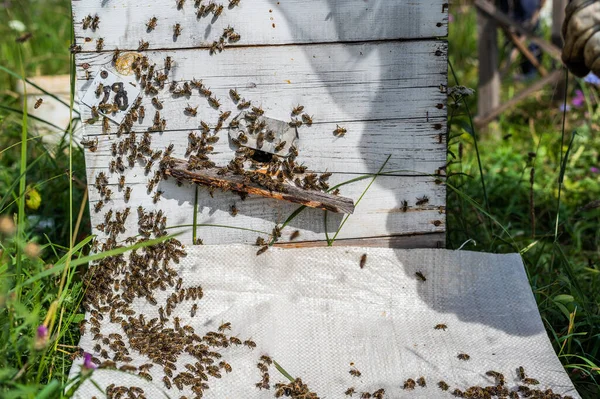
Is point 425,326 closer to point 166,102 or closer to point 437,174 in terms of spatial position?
point 437,174

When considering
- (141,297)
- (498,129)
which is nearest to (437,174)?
(141,297)

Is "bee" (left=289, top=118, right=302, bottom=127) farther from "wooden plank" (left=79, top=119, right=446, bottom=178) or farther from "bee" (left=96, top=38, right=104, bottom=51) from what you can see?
"bee" (left=96, top=38, right=104, bottom=51)

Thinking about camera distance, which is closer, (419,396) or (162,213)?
(419,396)

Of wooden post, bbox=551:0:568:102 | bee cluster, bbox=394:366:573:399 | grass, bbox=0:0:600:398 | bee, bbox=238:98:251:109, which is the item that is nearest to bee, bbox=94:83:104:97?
grass, bbox=0:0:600:398

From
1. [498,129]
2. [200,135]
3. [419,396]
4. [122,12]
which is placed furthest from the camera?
[498,129]

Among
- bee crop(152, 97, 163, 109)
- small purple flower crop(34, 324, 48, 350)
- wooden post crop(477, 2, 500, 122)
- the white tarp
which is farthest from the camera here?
wooden post crop(477, 2, 500, 122)

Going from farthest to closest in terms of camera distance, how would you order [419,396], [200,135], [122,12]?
[200,135]
[122,12]
[419,396]

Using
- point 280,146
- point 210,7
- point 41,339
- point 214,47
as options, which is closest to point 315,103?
point 280,146

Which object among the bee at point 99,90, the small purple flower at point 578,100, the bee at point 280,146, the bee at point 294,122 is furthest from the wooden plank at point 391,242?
the small purple flower at point 578,100

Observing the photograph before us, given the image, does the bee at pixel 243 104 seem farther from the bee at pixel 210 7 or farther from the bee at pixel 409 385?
the bee at pixel 409 385
